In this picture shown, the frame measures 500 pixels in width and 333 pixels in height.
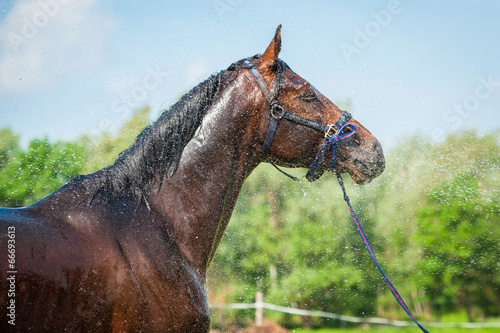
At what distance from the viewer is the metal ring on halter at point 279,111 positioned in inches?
131

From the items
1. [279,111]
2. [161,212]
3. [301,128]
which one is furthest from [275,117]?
[161,212]

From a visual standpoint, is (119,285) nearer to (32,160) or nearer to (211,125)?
(211,125)

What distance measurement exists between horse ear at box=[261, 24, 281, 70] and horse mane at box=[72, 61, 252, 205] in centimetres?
45

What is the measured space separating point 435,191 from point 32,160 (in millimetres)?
11932

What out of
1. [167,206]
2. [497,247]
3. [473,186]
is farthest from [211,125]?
[497,247]

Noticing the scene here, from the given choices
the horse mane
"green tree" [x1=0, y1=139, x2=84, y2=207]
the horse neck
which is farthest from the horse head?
"green tree" [x1=0, y1=139, x2=84, y2=207]

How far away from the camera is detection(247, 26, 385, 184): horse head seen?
132 inches

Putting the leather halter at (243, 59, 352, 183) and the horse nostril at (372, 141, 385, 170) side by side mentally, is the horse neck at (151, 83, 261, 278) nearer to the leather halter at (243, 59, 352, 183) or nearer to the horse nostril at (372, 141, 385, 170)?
the leather halter at (243, 59, 352, 183)

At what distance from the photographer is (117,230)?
270 centimetres

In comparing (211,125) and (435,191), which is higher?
(435,191)

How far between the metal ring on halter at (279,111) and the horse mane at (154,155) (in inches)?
16.7

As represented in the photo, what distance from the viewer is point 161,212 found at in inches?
118

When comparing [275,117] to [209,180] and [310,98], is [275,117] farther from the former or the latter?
[209,180]

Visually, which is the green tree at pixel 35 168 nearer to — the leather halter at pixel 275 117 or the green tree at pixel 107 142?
the green tree at pixel 107 142
